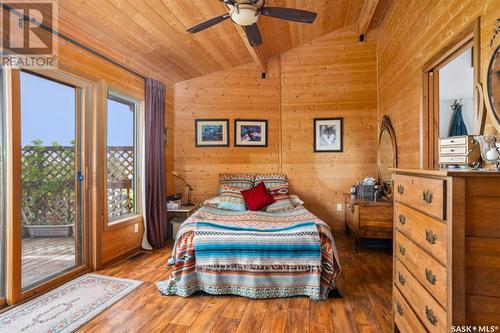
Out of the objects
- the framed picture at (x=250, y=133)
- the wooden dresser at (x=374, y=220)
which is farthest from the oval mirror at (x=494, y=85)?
the framed picture at (x=250, y=133)

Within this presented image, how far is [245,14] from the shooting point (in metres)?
2.03

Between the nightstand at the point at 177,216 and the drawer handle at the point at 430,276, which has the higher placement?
the drawer handle at the point at 430,276

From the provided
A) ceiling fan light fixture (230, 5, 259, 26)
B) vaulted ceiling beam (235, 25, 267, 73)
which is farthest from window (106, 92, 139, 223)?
ceiling fan light fixture (230, 5, 259, 26)

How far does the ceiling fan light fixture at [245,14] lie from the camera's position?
2.00 meters

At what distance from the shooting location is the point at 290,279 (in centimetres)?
230

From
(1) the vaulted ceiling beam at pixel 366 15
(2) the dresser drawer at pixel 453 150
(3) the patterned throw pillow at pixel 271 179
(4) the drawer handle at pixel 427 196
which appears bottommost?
(3) the patterned throw pillow at pixel 271 179

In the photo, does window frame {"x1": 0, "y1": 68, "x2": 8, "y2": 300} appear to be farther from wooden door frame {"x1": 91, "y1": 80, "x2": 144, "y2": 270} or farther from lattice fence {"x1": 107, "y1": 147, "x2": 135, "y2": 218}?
lattice fence {"x1": 107, "y1": 147, "x2": 135, "y2": 218}

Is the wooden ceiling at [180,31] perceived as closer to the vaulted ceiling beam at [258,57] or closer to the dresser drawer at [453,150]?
the vaulted ceiling beam at [258,57]

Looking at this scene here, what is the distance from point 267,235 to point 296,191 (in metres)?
2.18

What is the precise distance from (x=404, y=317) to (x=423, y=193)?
32.4 inches

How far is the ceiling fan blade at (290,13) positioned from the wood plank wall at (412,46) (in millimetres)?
1098

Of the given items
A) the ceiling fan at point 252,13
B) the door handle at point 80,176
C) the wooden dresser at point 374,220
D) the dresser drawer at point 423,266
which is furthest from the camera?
the wooden dresser at point 374,220

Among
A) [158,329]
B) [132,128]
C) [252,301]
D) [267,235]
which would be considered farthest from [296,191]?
[158,329]

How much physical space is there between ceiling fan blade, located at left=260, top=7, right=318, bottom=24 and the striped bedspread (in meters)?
1.83
